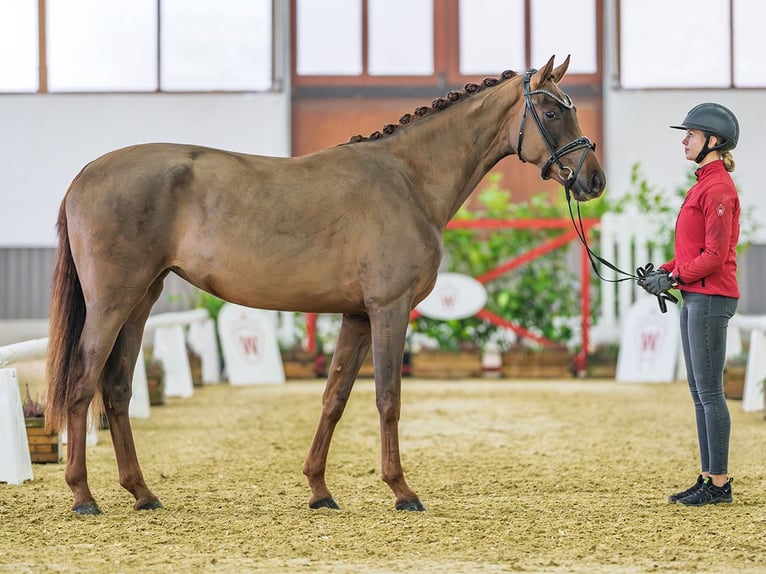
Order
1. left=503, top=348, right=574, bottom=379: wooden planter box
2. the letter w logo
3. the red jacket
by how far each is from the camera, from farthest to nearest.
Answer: left=503, top=348, right=574, bottom=379: wooden planter box < the letter w logo < the red jacket

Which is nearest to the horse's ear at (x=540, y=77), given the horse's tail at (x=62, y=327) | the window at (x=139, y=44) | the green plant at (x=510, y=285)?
the horse's tail at (x=62, y=327)

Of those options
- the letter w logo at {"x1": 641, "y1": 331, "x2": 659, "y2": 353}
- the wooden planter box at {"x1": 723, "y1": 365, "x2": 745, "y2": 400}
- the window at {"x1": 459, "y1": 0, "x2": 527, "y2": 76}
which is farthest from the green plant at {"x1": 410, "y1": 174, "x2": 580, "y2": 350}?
the window at {"x1": 459, "y1": 0, "x2": 527, "y2": 76}

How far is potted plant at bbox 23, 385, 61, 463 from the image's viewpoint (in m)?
6.22

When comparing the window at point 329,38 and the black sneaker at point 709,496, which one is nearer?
the black sneaker at point 709,496

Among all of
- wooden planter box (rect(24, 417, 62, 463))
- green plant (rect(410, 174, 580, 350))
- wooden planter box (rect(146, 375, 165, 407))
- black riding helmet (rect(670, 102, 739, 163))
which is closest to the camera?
black riding helmet (rect(670, 102, 739, 163))

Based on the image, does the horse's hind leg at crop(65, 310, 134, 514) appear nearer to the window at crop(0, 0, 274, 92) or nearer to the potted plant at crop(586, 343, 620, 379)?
the potted plant at crop(586, 343, 620, 379)

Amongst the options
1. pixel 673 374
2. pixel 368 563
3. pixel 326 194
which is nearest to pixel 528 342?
pixel 673 374

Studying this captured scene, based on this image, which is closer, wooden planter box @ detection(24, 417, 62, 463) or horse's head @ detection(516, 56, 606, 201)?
horse's head @ detection(516, 56, 606, 201)

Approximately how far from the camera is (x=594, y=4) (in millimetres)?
15703

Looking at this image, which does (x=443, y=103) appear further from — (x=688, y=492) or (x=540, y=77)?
(x=688, y=492)

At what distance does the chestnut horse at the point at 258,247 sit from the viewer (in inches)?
181

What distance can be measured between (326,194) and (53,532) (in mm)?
1852

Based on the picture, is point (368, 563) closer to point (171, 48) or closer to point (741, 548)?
point (741, 548)

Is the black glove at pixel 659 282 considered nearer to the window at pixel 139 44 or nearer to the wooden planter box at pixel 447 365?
the wooden planter box at pixel 447 365
